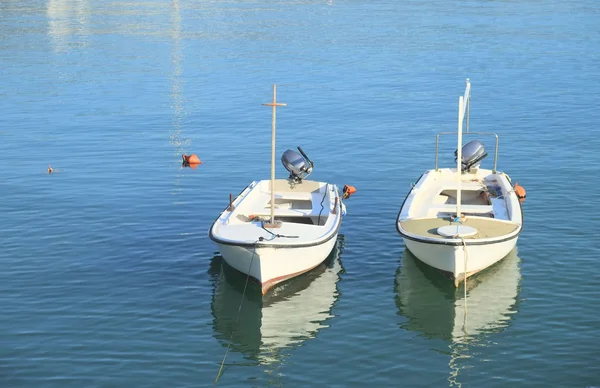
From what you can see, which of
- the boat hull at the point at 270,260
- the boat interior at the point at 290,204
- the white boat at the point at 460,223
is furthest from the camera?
the boat interior at the point at 290,204

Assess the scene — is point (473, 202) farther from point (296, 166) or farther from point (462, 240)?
point (462, 240)

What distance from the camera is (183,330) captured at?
2633 centimetres

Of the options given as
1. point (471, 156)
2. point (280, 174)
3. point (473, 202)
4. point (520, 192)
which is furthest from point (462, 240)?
point (280, 174)

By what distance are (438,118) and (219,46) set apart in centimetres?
3555

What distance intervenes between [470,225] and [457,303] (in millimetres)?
2878

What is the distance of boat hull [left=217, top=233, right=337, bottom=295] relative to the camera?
2791cm

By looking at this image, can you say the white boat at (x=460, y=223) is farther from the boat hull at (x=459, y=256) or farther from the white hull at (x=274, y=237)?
the white hull at (x=274, y=237)

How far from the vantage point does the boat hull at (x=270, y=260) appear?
2791 cm

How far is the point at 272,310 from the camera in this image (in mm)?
27766

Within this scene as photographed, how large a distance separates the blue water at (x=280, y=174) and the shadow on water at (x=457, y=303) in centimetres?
8

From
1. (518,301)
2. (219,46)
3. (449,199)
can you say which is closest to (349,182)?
(449,199)

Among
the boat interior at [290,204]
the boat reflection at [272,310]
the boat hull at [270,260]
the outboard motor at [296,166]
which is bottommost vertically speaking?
the boat reflection at [272,310]

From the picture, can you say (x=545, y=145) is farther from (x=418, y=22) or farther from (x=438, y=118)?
(x=418, y=22)

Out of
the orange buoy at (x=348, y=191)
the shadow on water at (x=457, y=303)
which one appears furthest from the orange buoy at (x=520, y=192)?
the shadow on water at (x=457, y=303)
